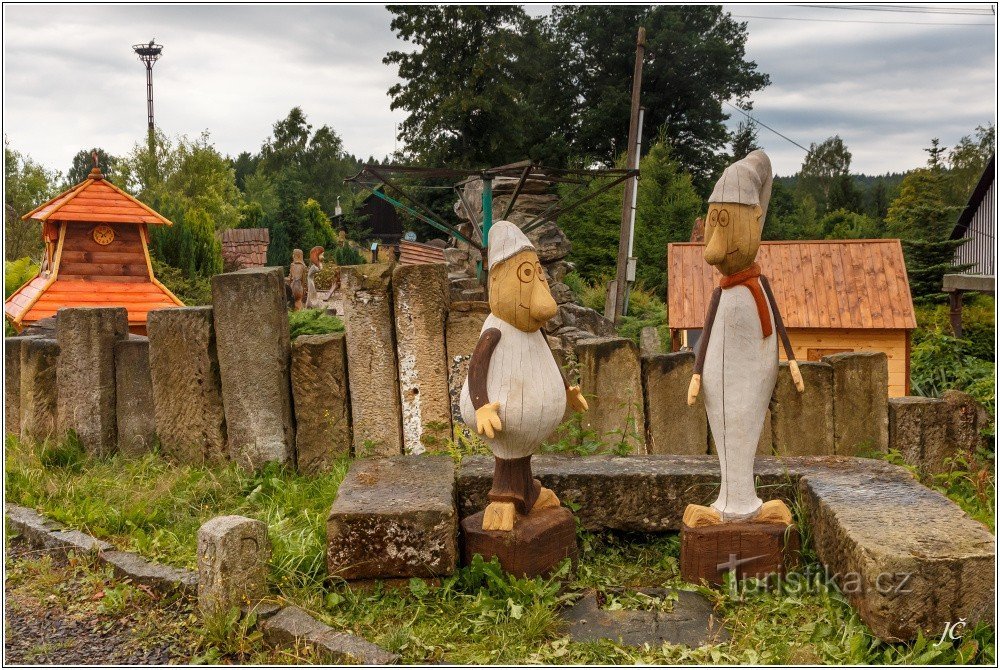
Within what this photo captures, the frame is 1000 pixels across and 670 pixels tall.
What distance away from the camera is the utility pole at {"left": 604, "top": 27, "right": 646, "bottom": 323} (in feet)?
50.0

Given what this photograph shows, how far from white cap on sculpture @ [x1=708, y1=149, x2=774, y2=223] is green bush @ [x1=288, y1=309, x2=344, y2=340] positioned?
507 cm

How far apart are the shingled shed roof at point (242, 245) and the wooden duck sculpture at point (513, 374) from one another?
18000 mm

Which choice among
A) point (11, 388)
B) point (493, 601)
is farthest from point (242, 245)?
point (493, 601)

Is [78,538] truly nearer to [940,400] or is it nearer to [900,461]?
[900,461]

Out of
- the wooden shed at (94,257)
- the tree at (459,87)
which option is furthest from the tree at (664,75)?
the wooden shed at (94,257)

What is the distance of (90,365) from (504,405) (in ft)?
11.2

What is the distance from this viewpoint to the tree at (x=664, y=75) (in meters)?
25.8

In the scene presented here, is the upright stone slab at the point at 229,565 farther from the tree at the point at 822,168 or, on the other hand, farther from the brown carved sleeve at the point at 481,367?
the tree at the point at 822,168

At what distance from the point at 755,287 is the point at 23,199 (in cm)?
1980

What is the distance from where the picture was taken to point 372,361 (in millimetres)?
5551

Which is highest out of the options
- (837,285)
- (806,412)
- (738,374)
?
(837,285)

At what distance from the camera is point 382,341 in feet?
18.2

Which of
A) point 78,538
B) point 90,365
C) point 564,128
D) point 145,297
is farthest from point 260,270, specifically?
point 564,128

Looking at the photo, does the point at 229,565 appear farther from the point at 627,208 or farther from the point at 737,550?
the point at 627,208
